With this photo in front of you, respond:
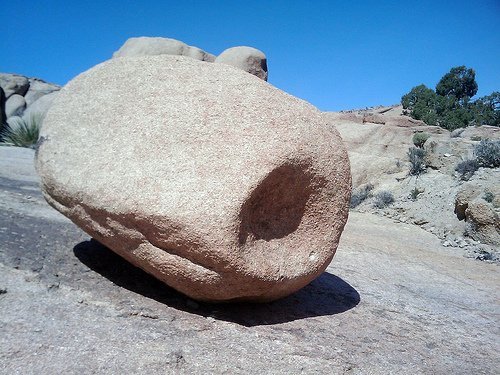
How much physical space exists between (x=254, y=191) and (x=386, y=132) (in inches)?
630

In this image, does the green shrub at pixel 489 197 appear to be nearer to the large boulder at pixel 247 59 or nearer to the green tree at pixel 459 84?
the large boulder at pixel 247 59

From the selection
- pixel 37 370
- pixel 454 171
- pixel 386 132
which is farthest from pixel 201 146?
pixel 386 132

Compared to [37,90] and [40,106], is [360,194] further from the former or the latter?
[37,90]

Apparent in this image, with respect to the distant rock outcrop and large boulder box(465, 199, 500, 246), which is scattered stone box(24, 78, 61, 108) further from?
large boulder box(465, 199, 500, 246)

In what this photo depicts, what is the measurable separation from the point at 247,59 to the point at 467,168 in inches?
297

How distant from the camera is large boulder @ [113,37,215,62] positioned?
571 inches

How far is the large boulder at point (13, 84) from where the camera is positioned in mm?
18891

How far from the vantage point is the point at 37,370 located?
1.77 meters

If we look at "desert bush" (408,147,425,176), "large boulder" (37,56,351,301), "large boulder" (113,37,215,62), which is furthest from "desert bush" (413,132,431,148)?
"large boulder" (37,56,351,301)

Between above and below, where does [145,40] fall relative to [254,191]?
above

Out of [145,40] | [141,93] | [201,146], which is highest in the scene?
[145,40]

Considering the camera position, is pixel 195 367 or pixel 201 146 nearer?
pixel 195 367

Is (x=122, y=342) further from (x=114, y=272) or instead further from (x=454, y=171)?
(x=454, y=171)

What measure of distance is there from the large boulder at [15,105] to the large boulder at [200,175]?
1748cm
